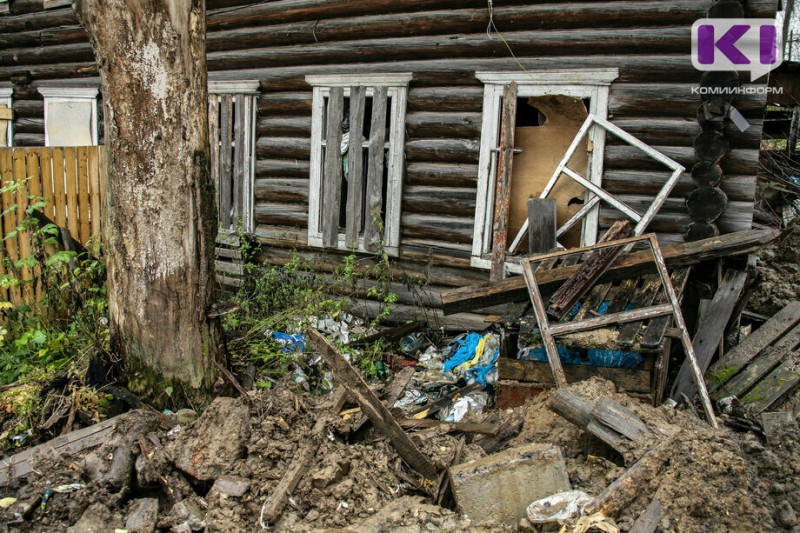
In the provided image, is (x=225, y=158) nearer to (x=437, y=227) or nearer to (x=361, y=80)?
(x=361, y=80)

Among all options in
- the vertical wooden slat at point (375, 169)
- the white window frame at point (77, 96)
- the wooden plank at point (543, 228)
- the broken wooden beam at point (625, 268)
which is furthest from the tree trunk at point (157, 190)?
the white window frame at point (77, 96)

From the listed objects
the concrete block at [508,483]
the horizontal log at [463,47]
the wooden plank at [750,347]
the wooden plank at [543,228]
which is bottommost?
the concrete block at [508,483]

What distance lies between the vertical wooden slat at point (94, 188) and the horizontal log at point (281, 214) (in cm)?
248

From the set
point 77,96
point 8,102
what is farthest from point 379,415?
point 8,102

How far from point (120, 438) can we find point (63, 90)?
719 centimetres

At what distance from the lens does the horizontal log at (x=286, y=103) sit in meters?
7.17

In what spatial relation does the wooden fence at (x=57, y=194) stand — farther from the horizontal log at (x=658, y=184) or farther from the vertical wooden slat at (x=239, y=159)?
the horizontal log at (x=658, y=184)

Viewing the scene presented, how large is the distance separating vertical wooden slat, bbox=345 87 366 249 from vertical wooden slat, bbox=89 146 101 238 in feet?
8.22

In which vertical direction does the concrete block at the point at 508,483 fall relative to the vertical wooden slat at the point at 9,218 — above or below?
below

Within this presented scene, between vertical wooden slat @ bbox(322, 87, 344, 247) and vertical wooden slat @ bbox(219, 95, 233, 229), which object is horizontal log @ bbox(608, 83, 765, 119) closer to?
vertical wooden slat @ bbox(322, 87, 344, 247)

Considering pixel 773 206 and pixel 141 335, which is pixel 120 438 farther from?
pixel 773 206

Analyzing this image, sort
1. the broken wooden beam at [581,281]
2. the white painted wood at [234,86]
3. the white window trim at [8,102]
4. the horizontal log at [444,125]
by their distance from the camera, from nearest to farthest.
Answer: the broken wooden beam at [581,281] → the horizontal log at [444,125] → the white painted wood at [234,86] → the white window trim at [8,102]

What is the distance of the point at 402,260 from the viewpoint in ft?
22.3

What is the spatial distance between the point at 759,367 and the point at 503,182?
2.60 meters
